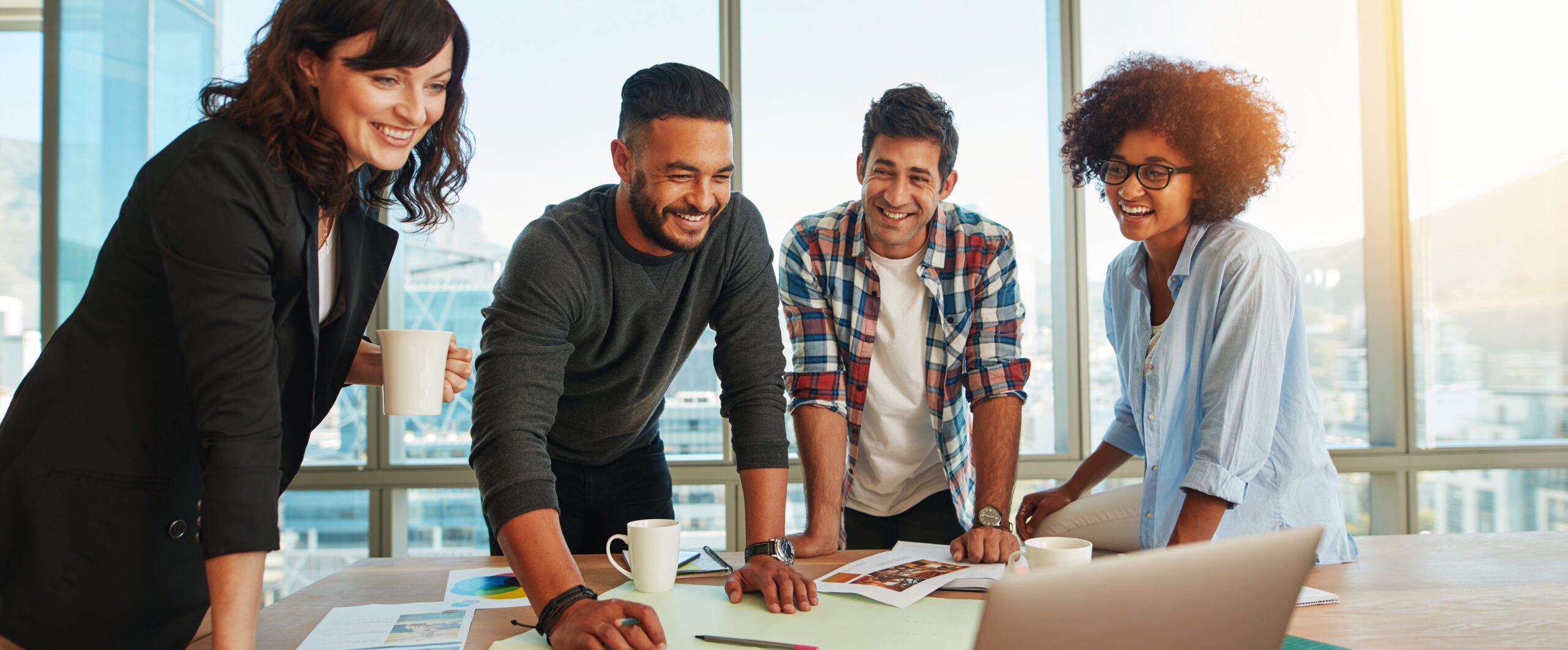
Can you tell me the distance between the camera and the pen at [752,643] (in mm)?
1072

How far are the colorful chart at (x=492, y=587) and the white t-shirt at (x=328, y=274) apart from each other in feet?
1.53

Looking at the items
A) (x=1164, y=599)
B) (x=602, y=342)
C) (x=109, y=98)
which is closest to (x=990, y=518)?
(x=602, y=342)

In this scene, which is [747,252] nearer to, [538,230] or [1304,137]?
[538,230]

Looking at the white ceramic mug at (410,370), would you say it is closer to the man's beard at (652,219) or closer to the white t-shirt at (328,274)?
the white t-shirt at (328,274)

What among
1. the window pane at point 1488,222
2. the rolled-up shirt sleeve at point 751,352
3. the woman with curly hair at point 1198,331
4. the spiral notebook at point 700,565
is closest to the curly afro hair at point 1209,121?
the woman with curly hair at point 1198,331

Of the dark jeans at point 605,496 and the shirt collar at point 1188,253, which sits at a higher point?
the shirt collar at point 1188,253

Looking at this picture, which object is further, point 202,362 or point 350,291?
point 350,291

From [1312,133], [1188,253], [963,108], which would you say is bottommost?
[1188,253]

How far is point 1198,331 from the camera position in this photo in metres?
1.64

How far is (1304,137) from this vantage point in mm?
3783

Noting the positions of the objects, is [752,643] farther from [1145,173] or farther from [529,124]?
[529,124]

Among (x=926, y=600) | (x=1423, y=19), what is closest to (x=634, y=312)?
(x=926, y=600)

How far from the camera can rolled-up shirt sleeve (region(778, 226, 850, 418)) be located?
82.0 inches

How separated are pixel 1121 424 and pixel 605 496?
1.20 meters
